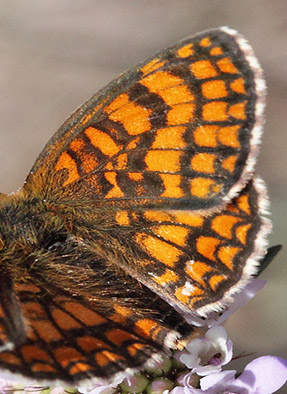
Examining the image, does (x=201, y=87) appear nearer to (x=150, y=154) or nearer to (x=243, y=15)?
(x=150, y=154)

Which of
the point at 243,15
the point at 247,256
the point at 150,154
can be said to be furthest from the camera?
the point at 243,15

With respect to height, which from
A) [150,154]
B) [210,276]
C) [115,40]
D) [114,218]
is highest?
[115,40]

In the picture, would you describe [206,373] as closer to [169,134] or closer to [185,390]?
[185,390]

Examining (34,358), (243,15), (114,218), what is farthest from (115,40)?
(34,358)

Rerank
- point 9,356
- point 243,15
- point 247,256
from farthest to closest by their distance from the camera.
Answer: point 243,15 → point 247,256 → point 9,356

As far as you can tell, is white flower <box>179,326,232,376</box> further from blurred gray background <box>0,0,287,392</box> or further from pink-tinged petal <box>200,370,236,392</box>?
blurred gray background <box>0,0,287,392</box>

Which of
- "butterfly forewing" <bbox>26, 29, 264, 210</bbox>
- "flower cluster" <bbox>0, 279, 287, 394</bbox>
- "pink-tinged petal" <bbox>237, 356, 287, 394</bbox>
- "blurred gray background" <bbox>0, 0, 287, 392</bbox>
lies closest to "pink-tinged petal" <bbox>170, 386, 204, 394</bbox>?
"flower cluster" <bbox>0, 279, 287, 394</bbox>
